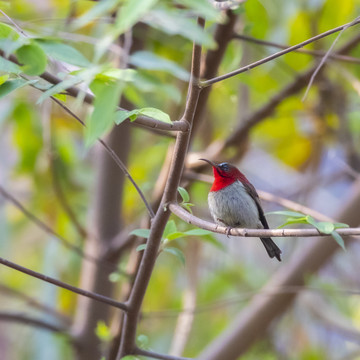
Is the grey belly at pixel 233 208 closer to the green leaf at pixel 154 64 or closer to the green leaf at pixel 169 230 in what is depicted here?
A: the green leaf at pixel 154 64

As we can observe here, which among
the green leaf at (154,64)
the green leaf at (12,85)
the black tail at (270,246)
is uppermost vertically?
the green leaf at (154,64)

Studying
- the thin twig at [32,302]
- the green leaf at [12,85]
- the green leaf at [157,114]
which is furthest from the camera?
the thin twig at [32,302]

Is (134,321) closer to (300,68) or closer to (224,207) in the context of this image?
(224,207)

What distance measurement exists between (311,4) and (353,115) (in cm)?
65

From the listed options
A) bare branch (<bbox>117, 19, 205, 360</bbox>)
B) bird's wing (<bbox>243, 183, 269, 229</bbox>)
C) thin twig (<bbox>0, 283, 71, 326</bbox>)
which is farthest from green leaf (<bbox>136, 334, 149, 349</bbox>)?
bird's wing (<bbox>243, 183, 269, 229</bbox>)

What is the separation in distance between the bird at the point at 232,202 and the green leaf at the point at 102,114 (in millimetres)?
1579

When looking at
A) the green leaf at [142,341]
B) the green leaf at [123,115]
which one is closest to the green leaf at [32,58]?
the green leaf at [123,115]

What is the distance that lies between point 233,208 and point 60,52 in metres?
1.31

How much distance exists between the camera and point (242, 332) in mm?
2695

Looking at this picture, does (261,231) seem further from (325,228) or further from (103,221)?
(103,221)

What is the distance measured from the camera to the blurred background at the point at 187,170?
266 cm

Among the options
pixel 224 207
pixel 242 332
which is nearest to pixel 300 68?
pixel 224 207

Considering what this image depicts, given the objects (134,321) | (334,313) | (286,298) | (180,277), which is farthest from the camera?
(180,277)

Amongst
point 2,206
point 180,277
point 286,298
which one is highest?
point 286,298
